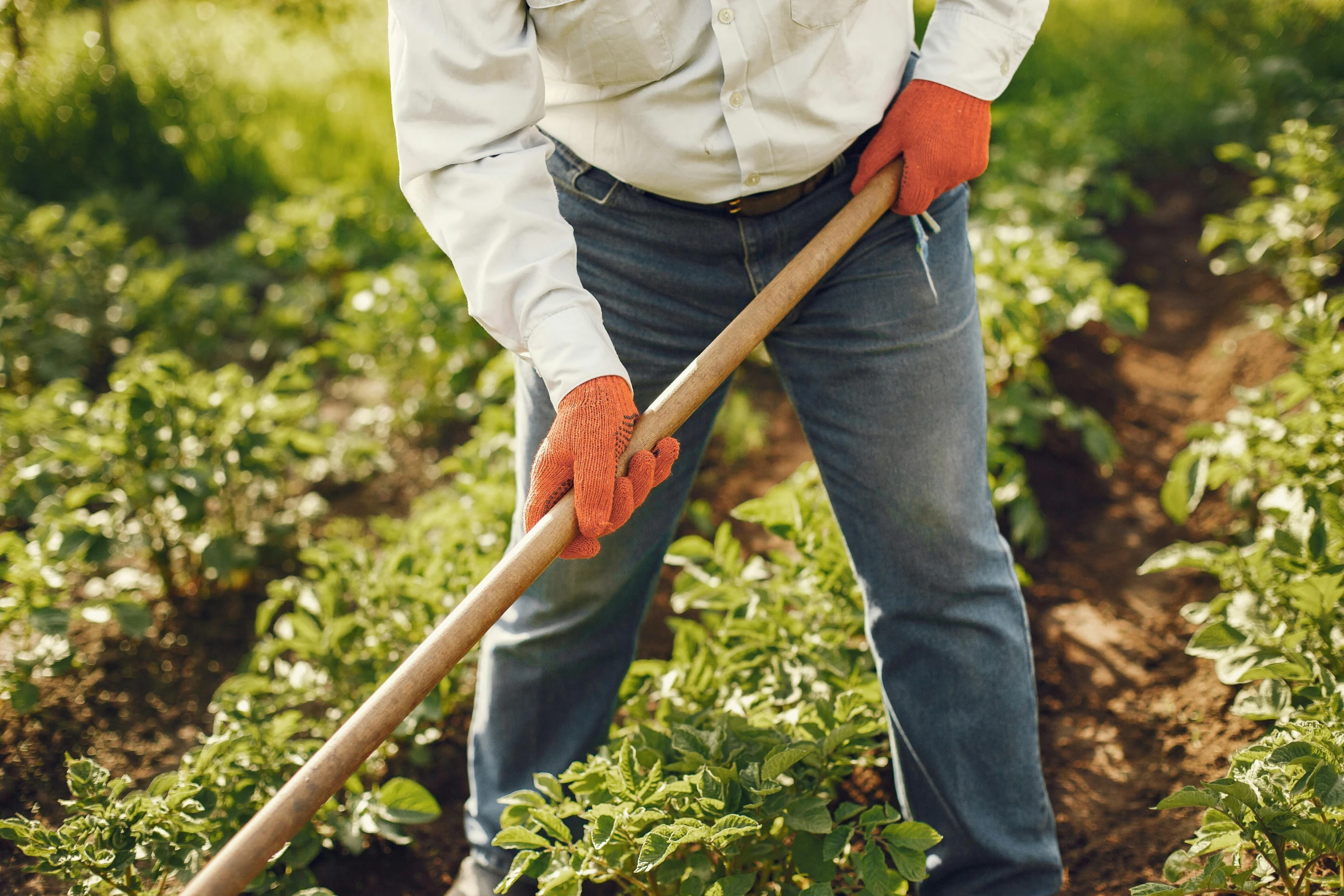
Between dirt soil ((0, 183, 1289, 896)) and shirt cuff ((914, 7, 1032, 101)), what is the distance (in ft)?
4.35

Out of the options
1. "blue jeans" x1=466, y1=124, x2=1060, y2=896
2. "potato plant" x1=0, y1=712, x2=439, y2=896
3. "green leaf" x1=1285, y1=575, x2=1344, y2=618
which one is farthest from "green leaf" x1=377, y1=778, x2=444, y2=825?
"green leaf" x1=1285, y1=575, x2=1344, y2=618

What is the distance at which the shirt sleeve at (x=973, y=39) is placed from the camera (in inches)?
59.9

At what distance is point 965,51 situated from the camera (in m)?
1.53

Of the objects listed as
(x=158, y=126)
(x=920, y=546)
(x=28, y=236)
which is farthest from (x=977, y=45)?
(x=158, y=126)

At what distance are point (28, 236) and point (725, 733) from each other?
334 centimetres

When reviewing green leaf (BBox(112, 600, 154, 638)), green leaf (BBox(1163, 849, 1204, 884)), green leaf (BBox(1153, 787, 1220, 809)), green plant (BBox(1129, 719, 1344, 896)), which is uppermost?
green leaf (BBox(112, 600, 154, 638))

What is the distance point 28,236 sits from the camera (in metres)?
3.57

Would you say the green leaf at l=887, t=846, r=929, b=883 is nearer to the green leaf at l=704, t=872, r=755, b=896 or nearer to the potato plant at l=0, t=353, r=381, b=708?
the green leaf at l=704, t=872, r=755, b=896

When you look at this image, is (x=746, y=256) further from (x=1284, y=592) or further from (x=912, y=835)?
(x=1284, y=592)

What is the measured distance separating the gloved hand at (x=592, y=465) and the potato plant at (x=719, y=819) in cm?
39

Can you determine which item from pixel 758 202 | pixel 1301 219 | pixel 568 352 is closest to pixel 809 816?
pixel 568 352

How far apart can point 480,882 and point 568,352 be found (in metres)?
1.01

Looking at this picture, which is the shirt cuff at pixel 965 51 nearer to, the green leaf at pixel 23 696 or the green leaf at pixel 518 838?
the green leaf at pixel 518 838

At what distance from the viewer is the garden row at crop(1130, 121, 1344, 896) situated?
1.32m
